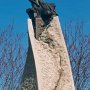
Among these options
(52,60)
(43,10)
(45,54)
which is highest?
(43,10)

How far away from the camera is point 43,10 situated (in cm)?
772

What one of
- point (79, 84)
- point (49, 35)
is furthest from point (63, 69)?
point (79, 84)

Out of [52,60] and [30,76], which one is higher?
[52,60]

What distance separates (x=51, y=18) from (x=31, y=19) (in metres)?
0.41

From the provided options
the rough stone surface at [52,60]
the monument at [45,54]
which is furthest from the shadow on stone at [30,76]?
the rough stone surface at [52,60]

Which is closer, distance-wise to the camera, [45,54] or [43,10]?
[45,54]

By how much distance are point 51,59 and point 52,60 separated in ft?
0.09

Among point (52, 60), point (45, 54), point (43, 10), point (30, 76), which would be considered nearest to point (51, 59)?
point (52, 60)

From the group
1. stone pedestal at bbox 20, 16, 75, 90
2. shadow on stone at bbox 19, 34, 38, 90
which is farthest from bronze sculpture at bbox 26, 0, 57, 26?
shadow on stone at bbox 19, 34, 38, 90

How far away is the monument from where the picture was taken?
23.6 feet

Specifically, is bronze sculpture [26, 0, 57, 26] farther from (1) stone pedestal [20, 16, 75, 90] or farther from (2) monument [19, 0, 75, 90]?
(1) stone pedestal [20, 16, 75, 90]

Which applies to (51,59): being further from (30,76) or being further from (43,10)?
(43,10)

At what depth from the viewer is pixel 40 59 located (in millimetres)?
7289

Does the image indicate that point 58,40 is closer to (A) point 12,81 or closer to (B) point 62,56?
(B) point 62,56
